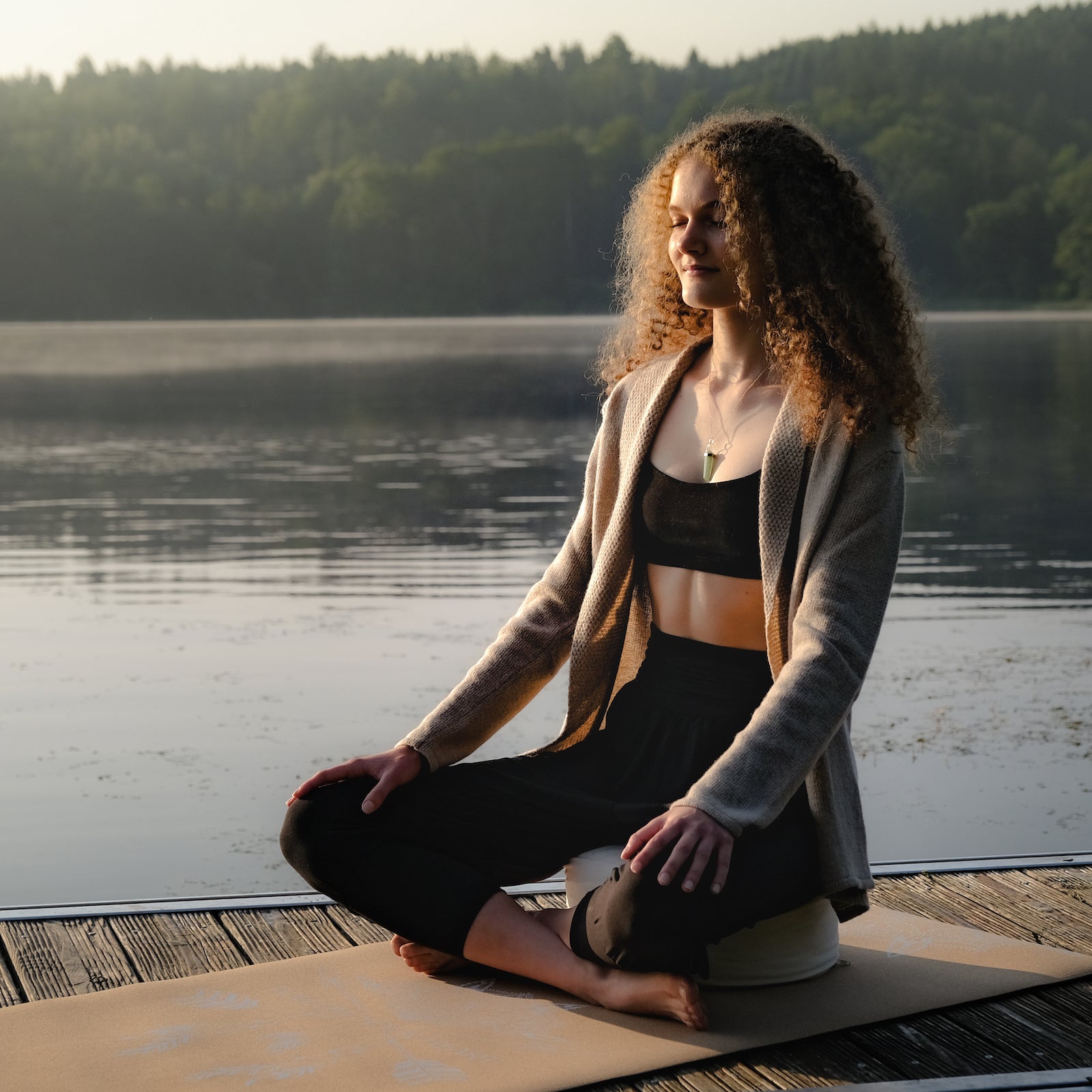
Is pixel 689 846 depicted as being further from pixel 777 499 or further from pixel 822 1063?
pixel 777 499

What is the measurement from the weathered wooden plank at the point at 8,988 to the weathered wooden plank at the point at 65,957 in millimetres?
11

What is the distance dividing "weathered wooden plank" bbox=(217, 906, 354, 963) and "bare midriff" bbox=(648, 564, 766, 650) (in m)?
0.83

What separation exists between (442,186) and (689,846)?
7367 centimetres

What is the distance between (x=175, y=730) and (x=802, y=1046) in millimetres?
3433

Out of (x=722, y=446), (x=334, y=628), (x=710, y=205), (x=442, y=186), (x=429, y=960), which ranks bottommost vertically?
(x=334, y=628)

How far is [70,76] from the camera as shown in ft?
262

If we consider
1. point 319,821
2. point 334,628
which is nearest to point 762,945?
point 319,821

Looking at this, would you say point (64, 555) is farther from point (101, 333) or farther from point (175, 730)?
point (101, 333)

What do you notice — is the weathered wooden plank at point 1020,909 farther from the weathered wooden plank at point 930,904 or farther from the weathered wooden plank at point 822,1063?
the weathered wooden plank at point 822,1063

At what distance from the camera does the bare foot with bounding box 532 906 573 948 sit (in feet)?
8.46

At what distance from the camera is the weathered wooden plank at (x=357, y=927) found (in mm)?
2873

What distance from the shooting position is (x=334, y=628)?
6902 mm

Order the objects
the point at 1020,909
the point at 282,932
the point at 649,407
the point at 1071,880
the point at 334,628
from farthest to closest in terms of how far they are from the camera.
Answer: the point at 334,628
the point at 1071,880
the point at 1020,909
the point at 282,932
the point at 649,407

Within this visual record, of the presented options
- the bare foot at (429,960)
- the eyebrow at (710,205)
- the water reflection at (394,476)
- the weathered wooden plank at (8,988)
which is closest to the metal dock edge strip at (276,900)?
the weathered wooden plank at (8,988)
